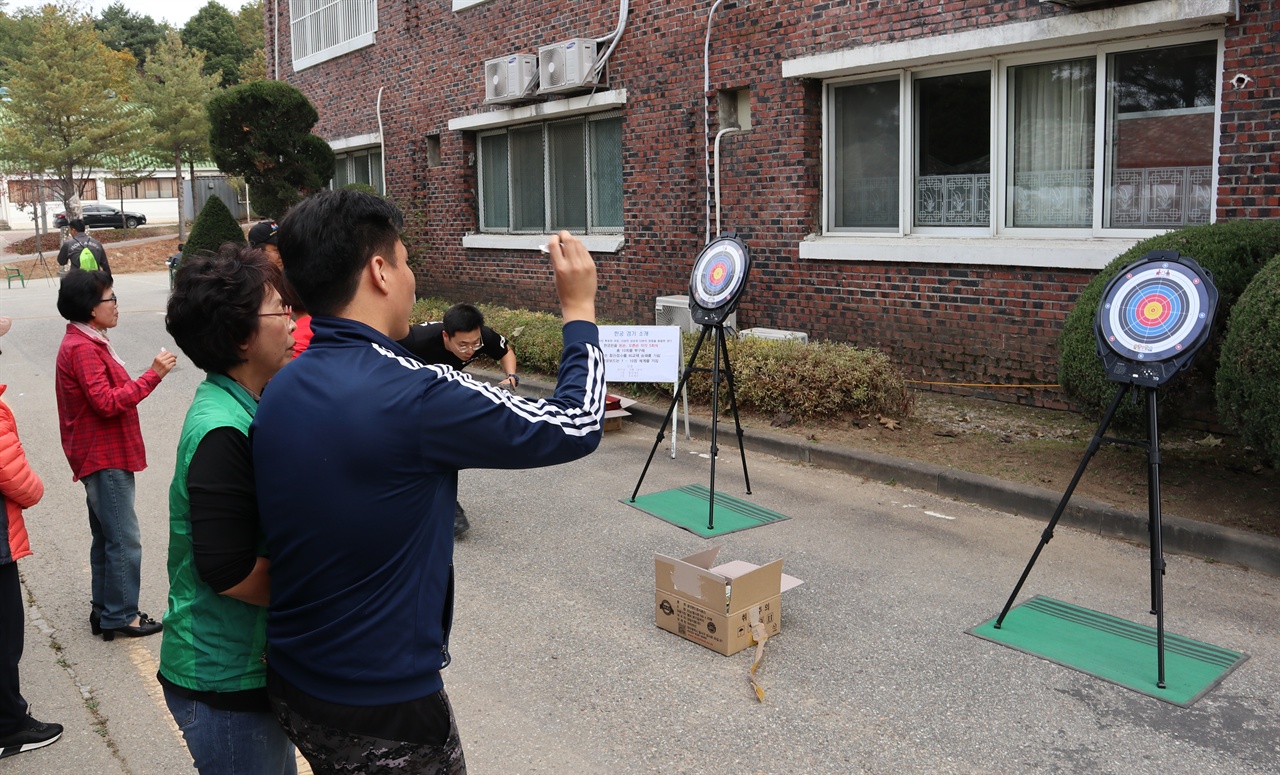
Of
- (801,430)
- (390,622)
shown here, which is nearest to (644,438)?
(801,430)

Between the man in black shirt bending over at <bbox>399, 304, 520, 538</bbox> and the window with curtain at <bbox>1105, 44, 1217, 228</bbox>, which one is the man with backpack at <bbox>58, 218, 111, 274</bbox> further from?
the window with curtain at <bbox>1105, 44, 1217, 228</bbox>

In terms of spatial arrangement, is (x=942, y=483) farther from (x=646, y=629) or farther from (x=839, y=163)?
(x=839, y=163)

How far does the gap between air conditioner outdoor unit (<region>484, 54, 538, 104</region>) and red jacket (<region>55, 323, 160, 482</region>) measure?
10625 mm

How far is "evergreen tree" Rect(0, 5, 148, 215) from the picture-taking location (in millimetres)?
39625

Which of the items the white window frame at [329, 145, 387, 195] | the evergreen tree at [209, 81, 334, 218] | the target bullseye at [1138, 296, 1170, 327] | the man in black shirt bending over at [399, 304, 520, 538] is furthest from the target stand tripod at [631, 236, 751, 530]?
the white window frame at [329, 145, 387, 195]

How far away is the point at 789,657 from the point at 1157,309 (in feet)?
7.77

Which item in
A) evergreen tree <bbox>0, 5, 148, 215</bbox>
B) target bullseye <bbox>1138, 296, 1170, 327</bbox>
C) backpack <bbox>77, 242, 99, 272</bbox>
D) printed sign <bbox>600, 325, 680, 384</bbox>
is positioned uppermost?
evergreen tree <bbox>0, 5, 148, 215</bbox>

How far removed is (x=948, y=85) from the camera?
10398mm

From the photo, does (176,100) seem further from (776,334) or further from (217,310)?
(217,310)

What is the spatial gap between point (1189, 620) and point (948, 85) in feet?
21.6

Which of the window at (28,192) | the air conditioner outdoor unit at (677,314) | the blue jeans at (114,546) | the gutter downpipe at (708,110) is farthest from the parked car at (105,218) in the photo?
the blue jeans at (114,546)

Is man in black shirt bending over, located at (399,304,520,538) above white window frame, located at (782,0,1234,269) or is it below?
below

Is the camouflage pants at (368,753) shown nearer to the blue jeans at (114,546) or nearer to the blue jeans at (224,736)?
the blue jeans at (224,736)

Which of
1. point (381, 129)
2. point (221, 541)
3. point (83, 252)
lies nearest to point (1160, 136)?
point (221, 541)
